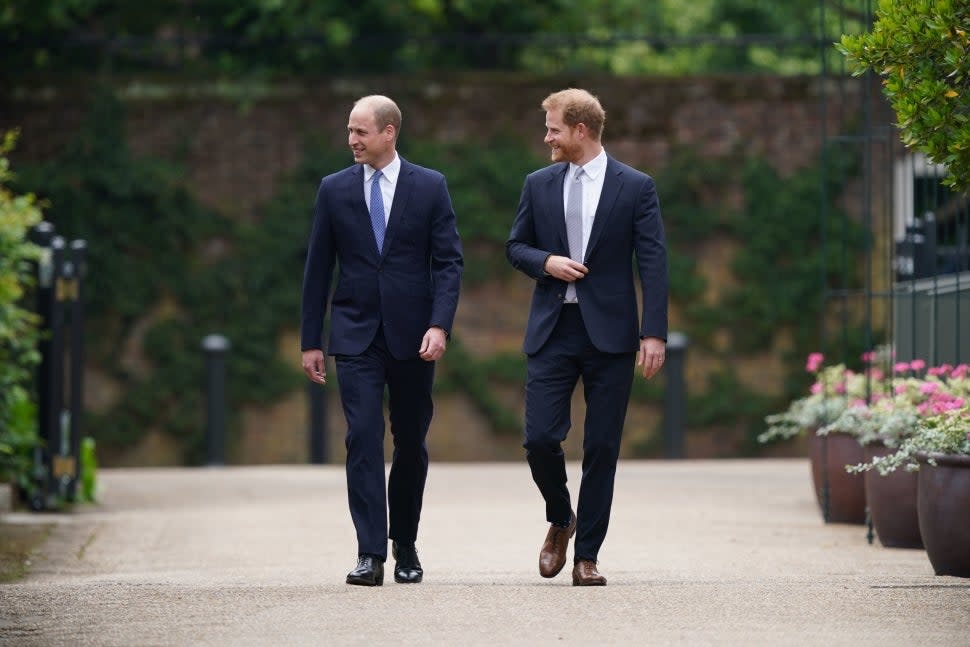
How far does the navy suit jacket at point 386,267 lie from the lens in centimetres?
689

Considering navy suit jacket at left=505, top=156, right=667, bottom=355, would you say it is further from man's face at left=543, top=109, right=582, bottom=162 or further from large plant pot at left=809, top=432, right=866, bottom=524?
large plant pot at left=809, top=432, right=866, bottom=524

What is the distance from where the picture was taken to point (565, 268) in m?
6.70

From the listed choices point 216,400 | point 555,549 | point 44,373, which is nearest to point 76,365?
point 44,373

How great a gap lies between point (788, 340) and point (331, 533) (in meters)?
8.89

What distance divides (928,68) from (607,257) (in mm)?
1334

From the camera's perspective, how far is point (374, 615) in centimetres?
586

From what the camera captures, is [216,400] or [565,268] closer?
[565,268]

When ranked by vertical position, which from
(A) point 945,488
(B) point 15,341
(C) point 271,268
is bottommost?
(A) point 945,488

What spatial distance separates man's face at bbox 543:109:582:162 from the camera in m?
6.81

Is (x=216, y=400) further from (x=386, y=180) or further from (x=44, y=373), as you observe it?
(x=386, y=180)

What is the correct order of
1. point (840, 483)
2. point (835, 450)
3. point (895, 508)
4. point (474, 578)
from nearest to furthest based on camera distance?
point (474, 578), point (895, 508), point (835, 450), point (840, 483)

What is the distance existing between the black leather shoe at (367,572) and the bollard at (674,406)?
1009 centimetres

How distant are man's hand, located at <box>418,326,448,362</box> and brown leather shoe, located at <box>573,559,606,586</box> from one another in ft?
3.02

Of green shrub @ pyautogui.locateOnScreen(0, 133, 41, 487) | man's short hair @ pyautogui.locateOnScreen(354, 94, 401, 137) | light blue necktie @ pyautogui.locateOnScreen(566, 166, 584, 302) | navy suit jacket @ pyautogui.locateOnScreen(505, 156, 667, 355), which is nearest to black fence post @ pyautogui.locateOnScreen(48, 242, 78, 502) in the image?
green shrub @ pyautogui.locateOnScreen(0, 133, 41, 487)
